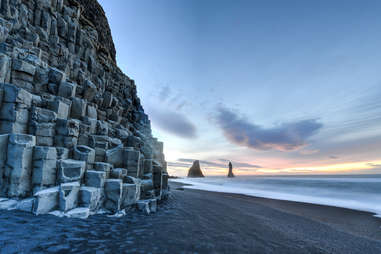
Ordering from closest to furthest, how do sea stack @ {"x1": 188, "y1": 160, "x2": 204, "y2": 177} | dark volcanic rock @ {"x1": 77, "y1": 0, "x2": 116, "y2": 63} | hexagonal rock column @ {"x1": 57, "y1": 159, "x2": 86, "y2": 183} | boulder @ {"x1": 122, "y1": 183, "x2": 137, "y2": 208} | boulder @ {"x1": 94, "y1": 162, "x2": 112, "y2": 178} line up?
hexagonal rock column @ {"x1": 57, "y1": 159, "x2": 86, "y2": 183} → boulder @ {"x1": 122, "y1": 183, "x2": 137, "y2": 208} → boulder @ {"x1": 94, "y1": 162, "x2": 112, "y2": 178} → dark volcanic rock @ {"x1": 77, "y1": 0, "x2": 116, "y2": 63} → sea stack @ {"x1": 188, "y1": 160, "x2": 204, "y2": 177}

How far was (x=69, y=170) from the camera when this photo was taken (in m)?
8.64

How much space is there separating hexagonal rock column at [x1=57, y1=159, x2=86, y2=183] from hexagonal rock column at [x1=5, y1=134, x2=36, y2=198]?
1.23 metres

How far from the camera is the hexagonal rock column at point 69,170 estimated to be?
8430mm

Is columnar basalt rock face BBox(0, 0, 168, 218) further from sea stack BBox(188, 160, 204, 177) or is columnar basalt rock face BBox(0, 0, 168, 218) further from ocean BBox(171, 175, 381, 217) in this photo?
sea stack BBox(188, 160, 204, 177)

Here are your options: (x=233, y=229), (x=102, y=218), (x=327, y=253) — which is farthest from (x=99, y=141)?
(x=327, y=253)

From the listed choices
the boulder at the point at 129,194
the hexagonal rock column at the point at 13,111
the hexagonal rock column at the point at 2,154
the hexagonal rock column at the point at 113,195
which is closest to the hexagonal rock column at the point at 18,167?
the hexagonal rock column at the point at 2,154

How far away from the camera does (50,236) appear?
5.64m

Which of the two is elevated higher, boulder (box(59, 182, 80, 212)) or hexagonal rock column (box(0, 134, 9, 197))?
hexagonal rock column (box(0, 134, 9, 197))

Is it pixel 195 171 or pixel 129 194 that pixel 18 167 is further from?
pixel 195 171

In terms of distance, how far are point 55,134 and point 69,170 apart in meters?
2.64

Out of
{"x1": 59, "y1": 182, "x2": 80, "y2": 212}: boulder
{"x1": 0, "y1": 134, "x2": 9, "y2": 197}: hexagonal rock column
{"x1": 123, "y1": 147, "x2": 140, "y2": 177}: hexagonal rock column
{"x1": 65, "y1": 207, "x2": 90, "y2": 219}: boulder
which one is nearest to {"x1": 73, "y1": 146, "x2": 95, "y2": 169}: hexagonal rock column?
{"x1": 59, "y1": 182, "x2": 80, "y2": 212}: boulder

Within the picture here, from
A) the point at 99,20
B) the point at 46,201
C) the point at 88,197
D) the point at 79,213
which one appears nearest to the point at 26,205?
the point at 46,201

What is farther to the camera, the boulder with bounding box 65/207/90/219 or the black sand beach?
the boulder with bounding box 65/207/90/219

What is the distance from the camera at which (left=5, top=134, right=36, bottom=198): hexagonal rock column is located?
7.63 meters
